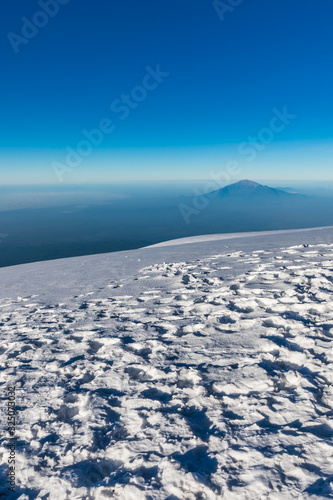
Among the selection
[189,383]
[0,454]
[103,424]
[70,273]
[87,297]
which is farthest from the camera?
[70,273]

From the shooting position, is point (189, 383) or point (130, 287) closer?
point (189, 383)

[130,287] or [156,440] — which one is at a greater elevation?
[130,287]

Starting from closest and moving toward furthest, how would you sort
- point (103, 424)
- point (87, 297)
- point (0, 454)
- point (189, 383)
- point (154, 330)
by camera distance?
point (0, 454), point (103, 424), point (189, 383), point (154, 330), point (87, 297)

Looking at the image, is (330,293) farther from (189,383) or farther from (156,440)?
(156,440)

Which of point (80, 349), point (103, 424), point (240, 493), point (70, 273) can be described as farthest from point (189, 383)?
point (70, 273)

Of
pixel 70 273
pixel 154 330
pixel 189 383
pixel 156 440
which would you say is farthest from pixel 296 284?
pixel 70 273

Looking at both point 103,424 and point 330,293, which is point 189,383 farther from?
point 330,293
